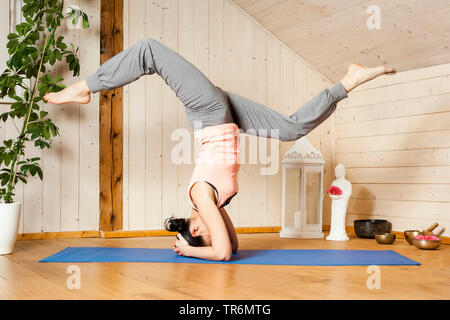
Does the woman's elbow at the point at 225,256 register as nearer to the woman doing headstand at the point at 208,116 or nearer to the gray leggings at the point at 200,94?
the woman doing headstand at the point at 208,116

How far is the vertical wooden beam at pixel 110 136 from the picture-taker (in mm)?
3643

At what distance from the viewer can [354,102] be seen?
4.32 metres

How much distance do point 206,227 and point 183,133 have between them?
147 centimetres

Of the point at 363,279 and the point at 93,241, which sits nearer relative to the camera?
the point at 363,279

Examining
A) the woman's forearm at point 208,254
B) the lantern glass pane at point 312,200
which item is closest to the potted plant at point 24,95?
the woman's forearm at point 208,254

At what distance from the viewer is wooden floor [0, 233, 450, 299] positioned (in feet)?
5.74

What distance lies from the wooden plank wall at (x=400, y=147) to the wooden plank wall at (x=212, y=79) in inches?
12.9

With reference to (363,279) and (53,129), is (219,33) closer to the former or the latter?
(53,129)

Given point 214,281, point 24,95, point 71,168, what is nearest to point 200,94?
point 214,281

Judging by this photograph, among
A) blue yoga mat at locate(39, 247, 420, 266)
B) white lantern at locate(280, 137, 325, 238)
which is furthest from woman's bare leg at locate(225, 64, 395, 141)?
white lantern at locate(280, 137, 325, 238)

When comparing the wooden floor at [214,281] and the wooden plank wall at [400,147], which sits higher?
the wooden plank wall at [400,147]

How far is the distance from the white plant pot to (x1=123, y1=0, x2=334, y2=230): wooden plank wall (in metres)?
1.00

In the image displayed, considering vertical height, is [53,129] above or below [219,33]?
below
